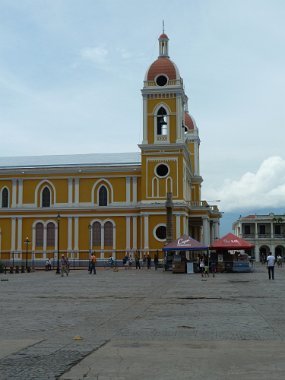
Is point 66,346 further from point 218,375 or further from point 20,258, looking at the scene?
point 20,258

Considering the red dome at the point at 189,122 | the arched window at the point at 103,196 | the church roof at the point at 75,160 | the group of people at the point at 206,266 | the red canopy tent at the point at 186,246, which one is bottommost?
the group of people at the point at 206,266

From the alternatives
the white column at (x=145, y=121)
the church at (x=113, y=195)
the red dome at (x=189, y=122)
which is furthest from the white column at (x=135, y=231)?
the red dome at (x=189, y=122)

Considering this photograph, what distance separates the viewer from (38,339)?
1001cm

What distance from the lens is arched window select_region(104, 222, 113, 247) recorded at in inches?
2247

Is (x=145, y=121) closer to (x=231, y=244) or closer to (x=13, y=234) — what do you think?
(x=13, y=234)

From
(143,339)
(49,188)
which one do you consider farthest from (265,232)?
(143,339)

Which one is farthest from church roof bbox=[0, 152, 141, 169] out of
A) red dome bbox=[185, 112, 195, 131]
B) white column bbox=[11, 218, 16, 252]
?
red dome bbox=[185, 112, 195, 131]

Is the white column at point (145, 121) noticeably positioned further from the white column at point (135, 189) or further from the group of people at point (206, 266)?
the group of people at point (206, 266)

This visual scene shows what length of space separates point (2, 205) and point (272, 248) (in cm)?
6012

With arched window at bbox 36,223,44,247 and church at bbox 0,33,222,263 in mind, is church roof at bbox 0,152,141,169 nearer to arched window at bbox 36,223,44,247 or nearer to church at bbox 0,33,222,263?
church at bbox 0,33,222,263

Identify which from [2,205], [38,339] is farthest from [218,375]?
[2,205]

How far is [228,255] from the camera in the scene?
42.2m

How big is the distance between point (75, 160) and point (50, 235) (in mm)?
8728

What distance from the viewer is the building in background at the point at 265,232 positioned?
105250 millimetres
